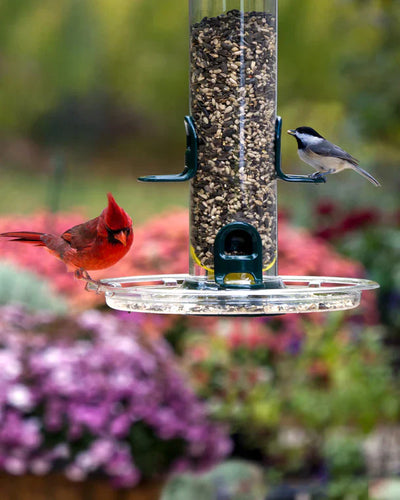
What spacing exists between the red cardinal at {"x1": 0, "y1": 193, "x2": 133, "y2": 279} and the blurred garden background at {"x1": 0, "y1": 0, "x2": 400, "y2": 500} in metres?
1.05

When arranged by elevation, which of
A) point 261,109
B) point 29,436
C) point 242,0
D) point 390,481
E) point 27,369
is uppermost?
point 242,0

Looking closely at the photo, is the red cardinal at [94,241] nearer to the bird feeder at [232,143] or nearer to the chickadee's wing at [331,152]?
the bird feeder at [232,143]

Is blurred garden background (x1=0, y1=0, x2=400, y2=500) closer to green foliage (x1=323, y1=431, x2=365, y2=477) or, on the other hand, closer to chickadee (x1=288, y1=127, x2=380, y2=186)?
green foliage (x1=323, y1=431, x2=365, y2=477)

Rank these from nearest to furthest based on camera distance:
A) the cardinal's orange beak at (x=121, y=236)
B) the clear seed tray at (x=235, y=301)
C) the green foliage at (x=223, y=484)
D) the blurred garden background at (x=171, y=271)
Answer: the clear seed tray at (x=235, y=301)
the cardinal's orange beak at (x=121, y=236)
the blurred garden background at (x=171, y=271)
the green foliage at (x=223, y=484)

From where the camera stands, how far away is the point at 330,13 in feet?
21.2

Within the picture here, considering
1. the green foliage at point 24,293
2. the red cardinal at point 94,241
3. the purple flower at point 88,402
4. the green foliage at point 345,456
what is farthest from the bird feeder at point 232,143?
the green foliage at point 345,456

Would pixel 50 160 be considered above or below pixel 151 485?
above

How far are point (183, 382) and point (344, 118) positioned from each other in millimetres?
3374

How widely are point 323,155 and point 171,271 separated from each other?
6.27 feet

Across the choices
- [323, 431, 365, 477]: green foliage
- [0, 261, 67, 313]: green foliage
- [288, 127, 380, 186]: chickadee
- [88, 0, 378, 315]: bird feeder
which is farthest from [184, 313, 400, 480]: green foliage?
[288, 127, 380, 186]: chickadee

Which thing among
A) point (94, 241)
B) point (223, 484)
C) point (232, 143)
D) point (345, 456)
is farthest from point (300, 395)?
point (94, 241)

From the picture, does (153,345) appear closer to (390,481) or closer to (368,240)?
(390,481)

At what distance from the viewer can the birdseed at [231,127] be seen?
1971mm

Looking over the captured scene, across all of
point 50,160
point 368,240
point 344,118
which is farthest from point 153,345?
point 50,160
